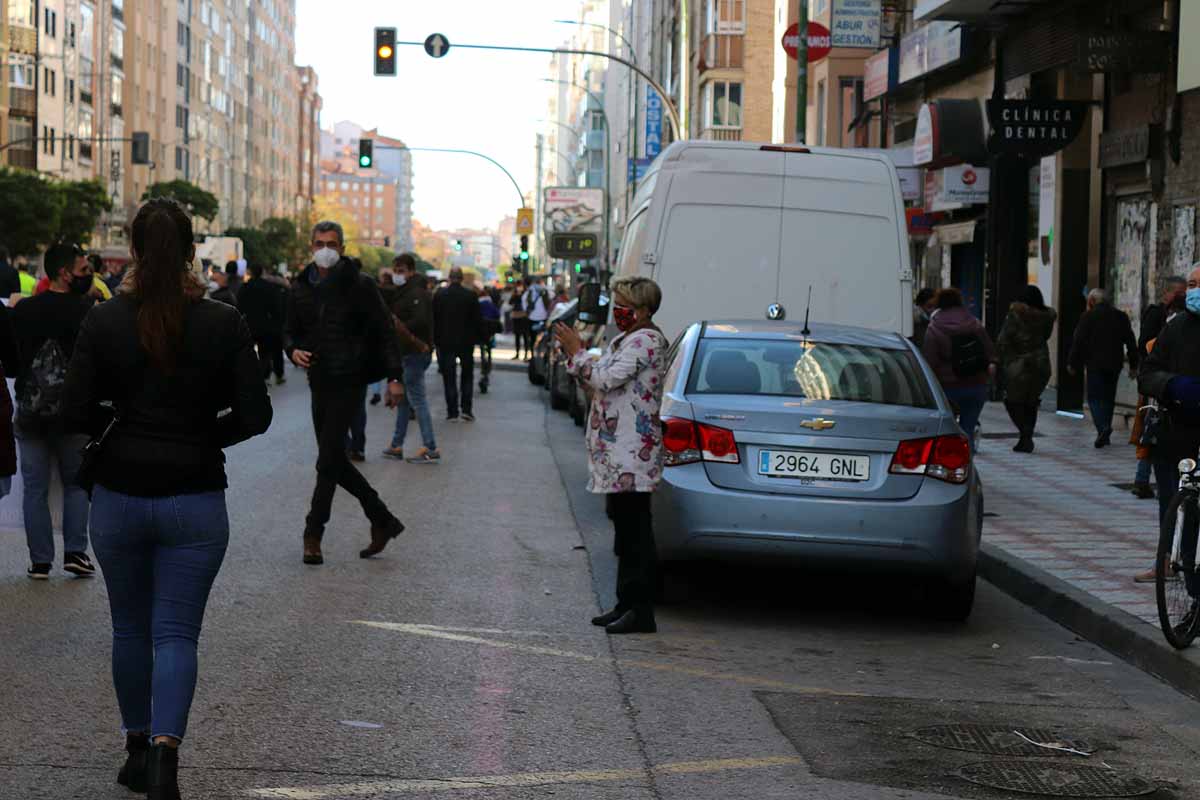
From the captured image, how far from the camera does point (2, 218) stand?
68.2 meters

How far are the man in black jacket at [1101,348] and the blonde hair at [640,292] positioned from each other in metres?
11.7

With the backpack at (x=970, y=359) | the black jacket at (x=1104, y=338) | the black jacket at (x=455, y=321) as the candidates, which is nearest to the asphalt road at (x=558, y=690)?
the backpack at (x=970, y=359)

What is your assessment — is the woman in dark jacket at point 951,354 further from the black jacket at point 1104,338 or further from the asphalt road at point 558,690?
the asphalt road at point 558,690

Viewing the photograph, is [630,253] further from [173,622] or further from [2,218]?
[2,218]

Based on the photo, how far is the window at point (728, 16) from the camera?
60.6 meters

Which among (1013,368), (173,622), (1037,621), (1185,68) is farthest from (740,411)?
(1185,68)

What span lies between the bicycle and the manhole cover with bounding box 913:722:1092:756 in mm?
1618

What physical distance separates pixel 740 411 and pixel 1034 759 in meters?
3.03

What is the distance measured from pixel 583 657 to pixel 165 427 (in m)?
3.25

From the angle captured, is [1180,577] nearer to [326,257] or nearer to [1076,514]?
[326,257]

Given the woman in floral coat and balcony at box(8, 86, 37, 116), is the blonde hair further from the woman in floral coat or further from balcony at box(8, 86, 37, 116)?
balcony at box(8, 86, 37, 116)

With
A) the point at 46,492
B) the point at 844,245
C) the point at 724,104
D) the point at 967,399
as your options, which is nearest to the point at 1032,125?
the point at 967,399

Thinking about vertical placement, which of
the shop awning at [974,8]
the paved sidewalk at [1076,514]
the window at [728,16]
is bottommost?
the paved sidewalk at [1076,514]

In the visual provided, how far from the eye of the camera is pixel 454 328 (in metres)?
22.8
